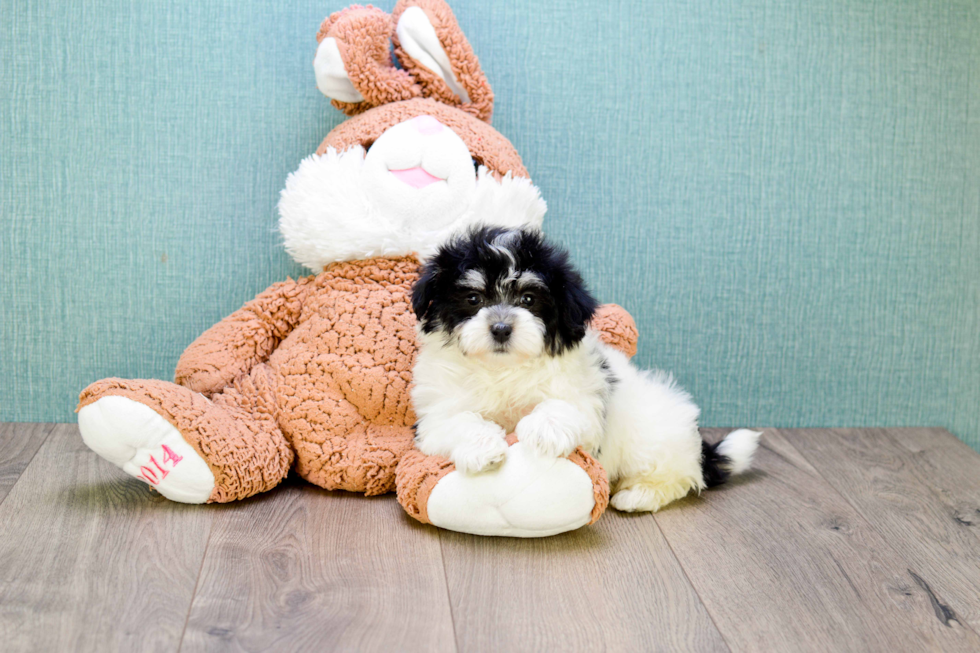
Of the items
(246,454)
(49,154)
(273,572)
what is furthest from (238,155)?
(273,572)

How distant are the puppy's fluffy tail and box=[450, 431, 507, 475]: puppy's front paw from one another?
558 millimetres

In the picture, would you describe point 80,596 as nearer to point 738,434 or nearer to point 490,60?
point 738,434

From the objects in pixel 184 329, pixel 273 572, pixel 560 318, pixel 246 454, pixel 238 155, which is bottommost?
pixel 273 572

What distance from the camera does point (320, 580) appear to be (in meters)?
1.37

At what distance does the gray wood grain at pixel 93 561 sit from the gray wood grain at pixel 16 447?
0.03m

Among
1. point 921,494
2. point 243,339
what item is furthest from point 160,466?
point 921,494

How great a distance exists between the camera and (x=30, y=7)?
1.96 m

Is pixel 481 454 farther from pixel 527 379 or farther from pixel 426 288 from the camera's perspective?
pixel 426 288

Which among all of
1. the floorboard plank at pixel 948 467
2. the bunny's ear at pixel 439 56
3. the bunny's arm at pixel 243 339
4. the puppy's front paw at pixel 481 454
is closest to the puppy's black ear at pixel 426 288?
the puppy's front paw at pixel 481 454

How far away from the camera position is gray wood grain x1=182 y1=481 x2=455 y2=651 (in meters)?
1.21

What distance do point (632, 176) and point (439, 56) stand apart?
0.61m

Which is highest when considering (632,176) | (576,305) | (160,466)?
(632,176)

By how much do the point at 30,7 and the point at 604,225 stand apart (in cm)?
151

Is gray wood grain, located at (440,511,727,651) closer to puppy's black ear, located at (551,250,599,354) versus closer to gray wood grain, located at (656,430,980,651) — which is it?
gray wood grain, located at (656,430,980,651)
